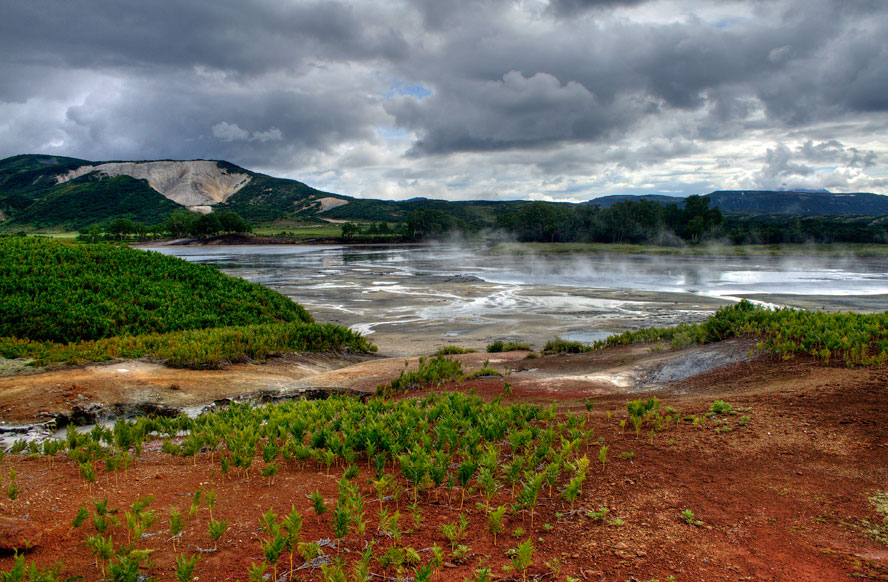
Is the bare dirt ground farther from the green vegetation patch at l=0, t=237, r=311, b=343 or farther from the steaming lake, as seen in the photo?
the steaming lake

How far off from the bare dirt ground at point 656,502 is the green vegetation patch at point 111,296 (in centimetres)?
871

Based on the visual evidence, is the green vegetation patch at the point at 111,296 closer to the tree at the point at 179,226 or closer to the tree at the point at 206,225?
the tree at the point at 206,225

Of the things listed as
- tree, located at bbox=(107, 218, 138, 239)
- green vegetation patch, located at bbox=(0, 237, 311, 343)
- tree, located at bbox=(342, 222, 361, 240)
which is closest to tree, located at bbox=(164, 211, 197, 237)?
tree, located at bbox=(107, 218, 138, 239)

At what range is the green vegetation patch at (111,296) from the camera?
13984 millimetres

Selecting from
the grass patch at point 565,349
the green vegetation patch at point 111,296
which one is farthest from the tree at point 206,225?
the grass patch at point 565,349

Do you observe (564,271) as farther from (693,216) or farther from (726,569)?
(693,216)

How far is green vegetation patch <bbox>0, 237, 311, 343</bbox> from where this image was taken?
551 inches

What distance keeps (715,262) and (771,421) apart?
64.5 meters

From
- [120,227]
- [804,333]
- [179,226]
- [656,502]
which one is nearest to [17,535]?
[656,502]

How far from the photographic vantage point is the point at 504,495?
5.23 m

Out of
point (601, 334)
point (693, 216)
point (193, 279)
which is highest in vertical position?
point (693, 216)

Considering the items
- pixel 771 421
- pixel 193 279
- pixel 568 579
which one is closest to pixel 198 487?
pixel 568 579

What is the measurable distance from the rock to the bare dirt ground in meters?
0.09

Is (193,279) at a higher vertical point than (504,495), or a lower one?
higher
